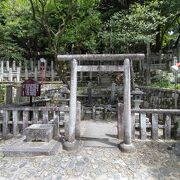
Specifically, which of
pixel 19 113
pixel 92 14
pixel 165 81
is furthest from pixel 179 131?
pixel 92 14

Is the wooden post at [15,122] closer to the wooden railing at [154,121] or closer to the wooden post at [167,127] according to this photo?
the wooden railing at [154,121]

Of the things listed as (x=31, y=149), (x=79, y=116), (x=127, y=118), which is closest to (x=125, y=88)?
(x=127, y=118)

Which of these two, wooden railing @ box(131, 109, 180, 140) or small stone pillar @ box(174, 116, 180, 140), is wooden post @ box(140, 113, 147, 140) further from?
small stone pillar @ box(174, 116, 180, 140)

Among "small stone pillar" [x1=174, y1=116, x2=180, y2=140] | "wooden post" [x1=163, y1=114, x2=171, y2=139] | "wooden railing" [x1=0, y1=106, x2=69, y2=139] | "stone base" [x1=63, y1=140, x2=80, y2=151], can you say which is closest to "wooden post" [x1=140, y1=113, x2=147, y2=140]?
"wooden post" [x1=163, y1=114, x2=171, y2=139]

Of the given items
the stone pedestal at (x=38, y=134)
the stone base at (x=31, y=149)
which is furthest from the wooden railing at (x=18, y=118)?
the stone base at (x=31, y=149)

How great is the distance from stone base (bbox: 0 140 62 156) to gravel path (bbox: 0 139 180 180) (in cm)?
11

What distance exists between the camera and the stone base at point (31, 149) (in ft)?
19.6

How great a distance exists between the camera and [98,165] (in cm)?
563

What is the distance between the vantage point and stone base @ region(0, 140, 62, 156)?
19.6 feet

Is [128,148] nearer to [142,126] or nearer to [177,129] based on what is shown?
[142,126]

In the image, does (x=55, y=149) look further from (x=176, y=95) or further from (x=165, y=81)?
(x=165, y=81)

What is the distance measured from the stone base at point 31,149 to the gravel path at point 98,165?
0.35 feet

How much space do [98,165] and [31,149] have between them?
1685mm

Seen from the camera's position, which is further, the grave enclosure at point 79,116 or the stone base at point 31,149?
the grave enclosure at point 79,116
